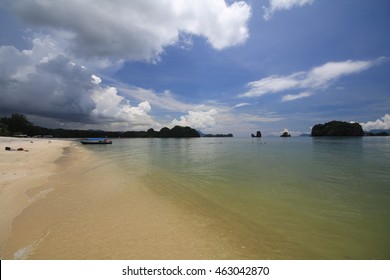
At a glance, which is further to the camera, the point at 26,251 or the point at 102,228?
the point at 102,228

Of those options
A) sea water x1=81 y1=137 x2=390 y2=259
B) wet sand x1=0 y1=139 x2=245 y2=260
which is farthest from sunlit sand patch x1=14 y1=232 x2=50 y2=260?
sea water x1=81 y1=137 x2=390 y2=259

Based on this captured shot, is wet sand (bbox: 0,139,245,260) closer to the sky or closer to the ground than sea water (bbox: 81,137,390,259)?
closer to the sky

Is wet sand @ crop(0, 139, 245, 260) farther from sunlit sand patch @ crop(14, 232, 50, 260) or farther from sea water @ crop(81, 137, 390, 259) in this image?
sea water @ crop(81, 137, 390, 259)

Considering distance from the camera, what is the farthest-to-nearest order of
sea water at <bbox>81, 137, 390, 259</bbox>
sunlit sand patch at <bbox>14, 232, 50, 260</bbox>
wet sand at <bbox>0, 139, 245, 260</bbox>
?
sea water at <bbox>81, 137, 390, 259</bbox>, wet sand at <bbox>0, 139, 245, 260</bbox>, sunlit sand patch at <bbox>14, 232, 50, 260</bbox>

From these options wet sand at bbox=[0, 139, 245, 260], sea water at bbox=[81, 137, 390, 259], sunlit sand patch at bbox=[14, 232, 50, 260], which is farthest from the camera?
sea water at bbox=[81, 137, 390, 259]

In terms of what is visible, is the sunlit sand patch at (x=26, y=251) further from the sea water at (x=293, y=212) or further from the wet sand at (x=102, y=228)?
the sea water at (x=293, y=212)

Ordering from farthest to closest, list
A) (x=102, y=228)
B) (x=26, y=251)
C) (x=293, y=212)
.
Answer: (x=293, y=212), (x=102, y=228), (x=26, y=251)

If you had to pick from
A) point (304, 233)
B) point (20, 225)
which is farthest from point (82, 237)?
point (304, 233)

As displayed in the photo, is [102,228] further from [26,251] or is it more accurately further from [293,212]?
[293,212]

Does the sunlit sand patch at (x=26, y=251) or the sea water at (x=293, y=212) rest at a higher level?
the sunlit sand patch at (x=26, y=251)

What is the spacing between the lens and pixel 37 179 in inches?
524

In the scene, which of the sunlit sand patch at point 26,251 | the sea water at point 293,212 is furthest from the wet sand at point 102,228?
the sea water at point 293,212

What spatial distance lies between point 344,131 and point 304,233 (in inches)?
9272

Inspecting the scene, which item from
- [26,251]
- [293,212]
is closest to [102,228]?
[26,251]
